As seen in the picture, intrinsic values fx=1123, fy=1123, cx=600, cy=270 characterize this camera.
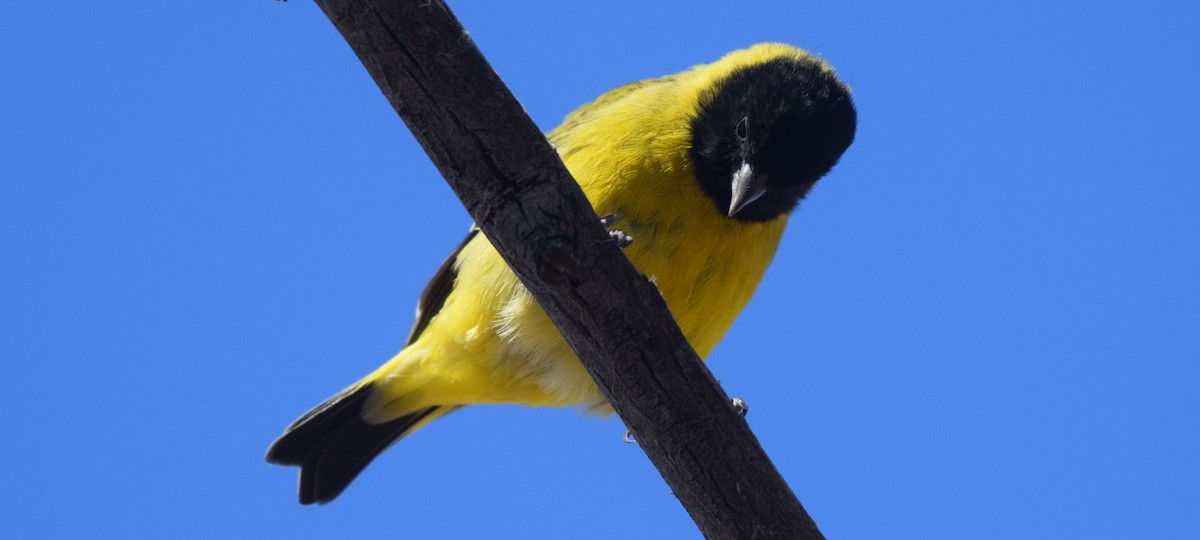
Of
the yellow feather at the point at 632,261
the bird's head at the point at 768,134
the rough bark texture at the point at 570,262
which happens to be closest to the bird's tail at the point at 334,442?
the yellow feather at the point at 632,261

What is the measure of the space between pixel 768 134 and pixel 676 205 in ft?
1.60

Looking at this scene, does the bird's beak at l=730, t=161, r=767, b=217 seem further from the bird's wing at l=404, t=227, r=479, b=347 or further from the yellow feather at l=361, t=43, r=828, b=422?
the bird's wing at l=404, t=227, r=479, b=347

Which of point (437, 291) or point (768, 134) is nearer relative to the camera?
point (768, 134)

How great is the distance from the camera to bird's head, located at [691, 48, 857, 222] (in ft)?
12.9

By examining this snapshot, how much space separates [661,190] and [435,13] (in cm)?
141

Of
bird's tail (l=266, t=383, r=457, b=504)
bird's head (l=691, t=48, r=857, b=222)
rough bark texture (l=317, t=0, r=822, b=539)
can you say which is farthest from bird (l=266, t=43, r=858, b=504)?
rough bark texture (l=317, t=0, r=822, b=539)

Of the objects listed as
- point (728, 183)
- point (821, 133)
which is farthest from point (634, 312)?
point (821, 133)

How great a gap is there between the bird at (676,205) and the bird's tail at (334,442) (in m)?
0.49

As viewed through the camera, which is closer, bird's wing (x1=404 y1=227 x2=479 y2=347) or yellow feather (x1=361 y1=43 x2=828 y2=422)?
yellow feather (x1=361 y1=43 x2=828 y2=422)

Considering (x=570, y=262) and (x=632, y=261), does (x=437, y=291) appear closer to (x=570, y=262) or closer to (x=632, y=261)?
(x=632, y=261)

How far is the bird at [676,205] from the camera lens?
3781mm

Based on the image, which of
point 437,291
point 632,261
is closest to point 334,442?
point 437,291

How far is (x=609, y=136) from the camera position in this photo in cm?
399

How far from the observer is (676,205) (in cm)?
379
